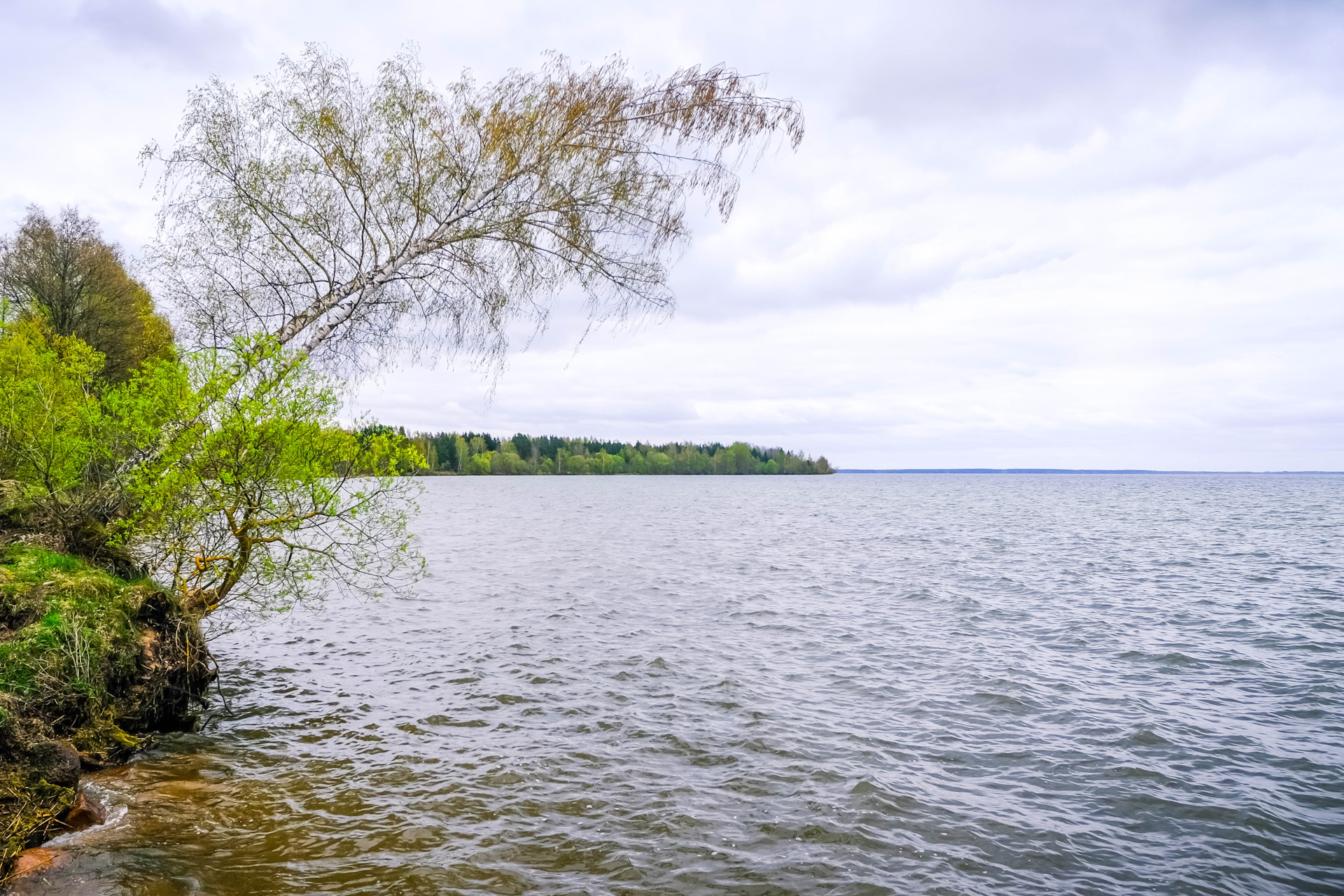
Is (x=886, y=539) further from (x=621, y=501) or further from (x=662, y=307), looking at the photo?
(x=621, y=501)

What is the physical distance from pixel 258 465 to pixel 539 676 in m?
7.56

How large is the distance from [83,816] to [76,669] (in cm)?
192

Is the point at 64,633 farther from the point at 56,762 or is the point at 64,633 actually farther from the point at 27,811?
the point at 27,811

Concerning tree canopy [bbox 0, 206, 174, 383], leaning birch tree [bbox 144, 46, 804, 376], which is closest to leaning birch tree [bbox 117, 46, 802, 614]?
leaning birch tree [bbox 144, 46, 804, 376]

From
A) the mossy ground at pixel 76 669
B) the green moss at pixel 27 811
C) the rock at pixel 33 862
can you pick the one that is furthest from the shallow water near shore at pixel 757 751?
the mossy ground at pixel 76 669

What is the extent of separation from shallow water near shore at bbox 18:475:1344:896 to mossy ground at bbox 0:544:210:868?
1.88ft

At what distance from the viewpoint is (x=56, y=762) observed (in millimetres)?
7523

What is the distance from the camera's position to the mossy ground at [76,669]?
7211 mm

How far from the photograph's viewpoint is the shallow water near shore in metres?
7.93

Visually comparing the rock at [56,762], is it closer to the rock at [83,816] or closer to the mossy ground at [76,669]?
the mossy ground at [76,669]

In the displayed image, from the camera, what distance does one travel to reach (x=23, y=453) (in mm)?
11672

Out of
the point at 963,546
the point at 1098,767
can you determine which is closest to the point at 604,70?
the point at 1098,767

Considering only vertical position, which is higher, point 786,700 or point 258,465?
point 258,465

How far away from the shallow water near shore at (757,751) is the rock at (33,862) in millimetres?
159
